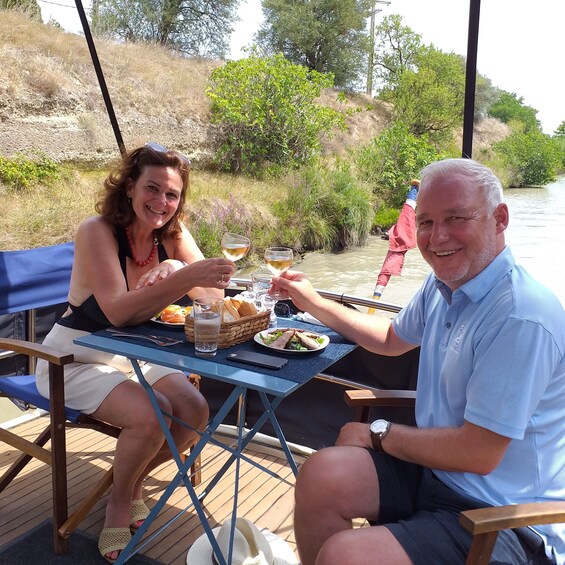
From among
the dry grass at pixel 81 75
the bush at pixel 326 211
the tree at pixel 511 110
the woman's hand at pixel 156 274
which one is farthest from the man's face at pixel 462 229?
the tree at pixel 511 110

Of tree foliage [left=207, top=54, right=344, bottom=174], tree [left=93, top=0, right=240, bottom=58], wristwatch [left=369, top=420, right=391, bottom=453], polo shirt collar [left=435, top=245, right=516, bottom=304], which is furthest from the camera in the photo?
tree [left=93, top=0, right=240, bottom=58]

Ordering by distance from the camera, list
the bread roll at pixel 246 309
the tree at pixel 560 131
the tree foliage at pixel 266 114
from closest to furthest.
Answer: the bread roll at pixel 246 309, the tree foliage at pixel 266 114, the tree at pixel 560 131

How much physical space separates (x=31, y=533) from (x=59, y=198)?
373 inches

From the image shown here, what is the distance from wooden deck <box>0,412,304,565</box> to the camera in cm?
197

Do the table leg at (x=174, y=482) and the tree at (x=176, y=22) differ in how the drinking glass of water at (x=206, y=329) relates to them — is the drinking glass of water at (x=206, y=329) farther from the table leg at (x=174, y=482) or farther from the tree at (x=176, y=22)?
the tree at (x=176, y=22)

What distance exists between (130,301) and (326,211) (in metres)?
11.8

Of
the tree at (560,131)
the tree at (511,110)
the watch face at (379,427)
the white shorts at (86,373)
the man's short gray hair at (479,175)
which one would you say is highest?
the tree at (511,110)

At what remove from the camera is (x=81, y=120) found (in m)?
13.6

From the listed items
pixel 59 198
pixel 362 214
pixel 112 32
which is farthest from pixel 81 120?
pixel 112 32

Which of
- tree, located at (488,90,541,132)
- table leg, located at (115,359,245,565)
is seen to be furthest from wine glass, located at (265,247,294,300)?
tree, located at (488,90,541,132)

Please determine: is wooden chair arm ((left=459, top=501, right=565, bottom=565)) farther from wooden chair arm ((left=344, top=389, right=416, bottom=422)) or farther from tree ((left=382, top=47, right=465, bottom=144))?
tree ((left=382, top=47, right=465, bottom=144))

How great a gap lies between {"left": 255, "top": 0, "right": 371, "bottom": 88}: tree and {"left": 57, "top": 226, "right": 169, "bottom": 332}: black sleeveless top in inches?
1037

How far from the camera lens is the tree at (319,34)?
86.7 feet

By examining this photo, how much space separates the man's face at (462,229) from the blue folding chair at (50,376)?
1134 millimetres
